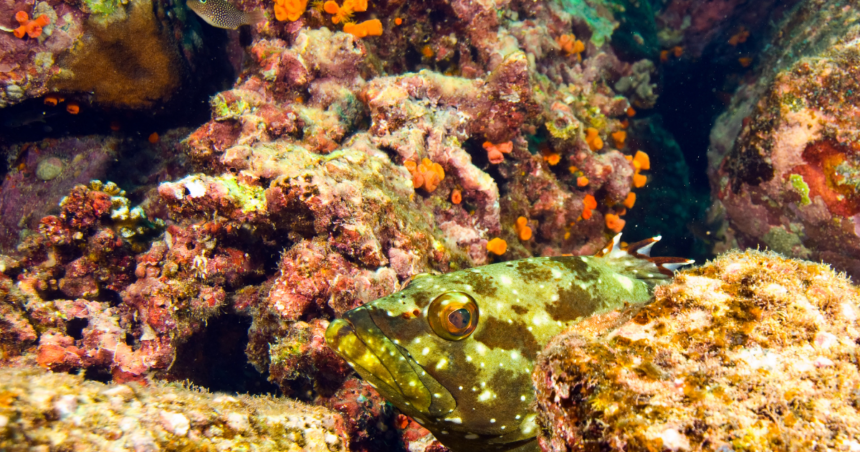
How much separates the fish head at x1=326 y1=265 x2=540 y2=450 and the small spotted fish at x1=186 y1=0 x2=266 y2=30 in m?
6.61

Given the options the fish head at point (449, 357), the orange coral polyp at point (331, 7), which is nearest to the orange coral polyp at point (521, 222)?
the fish head at point (449, 357)

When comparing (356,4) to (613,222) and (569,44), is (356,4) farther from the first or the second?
(613,222)

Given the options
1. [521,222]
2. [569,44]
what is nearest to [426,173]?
[521,222]

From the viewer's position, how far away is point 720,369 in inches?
56.8

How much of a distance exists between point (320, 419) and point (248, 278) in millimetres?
2700

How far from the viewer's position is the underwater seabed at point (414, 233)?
5.20ft

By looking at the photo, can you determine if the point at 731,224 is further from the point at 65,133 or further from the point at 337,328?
the point at 65,133

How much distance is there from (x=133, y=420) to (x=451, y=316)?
183 centimetres

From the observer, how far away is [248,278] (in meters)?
4.77

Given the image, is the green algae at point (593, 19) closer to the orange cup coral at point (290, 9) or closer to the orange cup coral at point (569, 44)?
the orange cup coral at point (569, 44)

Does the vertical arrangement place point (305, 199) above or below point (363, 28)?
below

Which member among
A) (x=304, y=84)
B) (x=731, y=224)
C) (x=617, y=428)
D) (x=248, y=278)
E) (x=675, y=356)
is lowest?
(x=731, y=224)

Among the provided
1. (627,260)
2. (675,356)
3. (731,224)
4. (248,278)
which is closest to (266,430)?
(675,356)

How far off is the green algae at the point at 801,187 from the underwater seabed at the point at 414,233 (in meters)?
0.04
